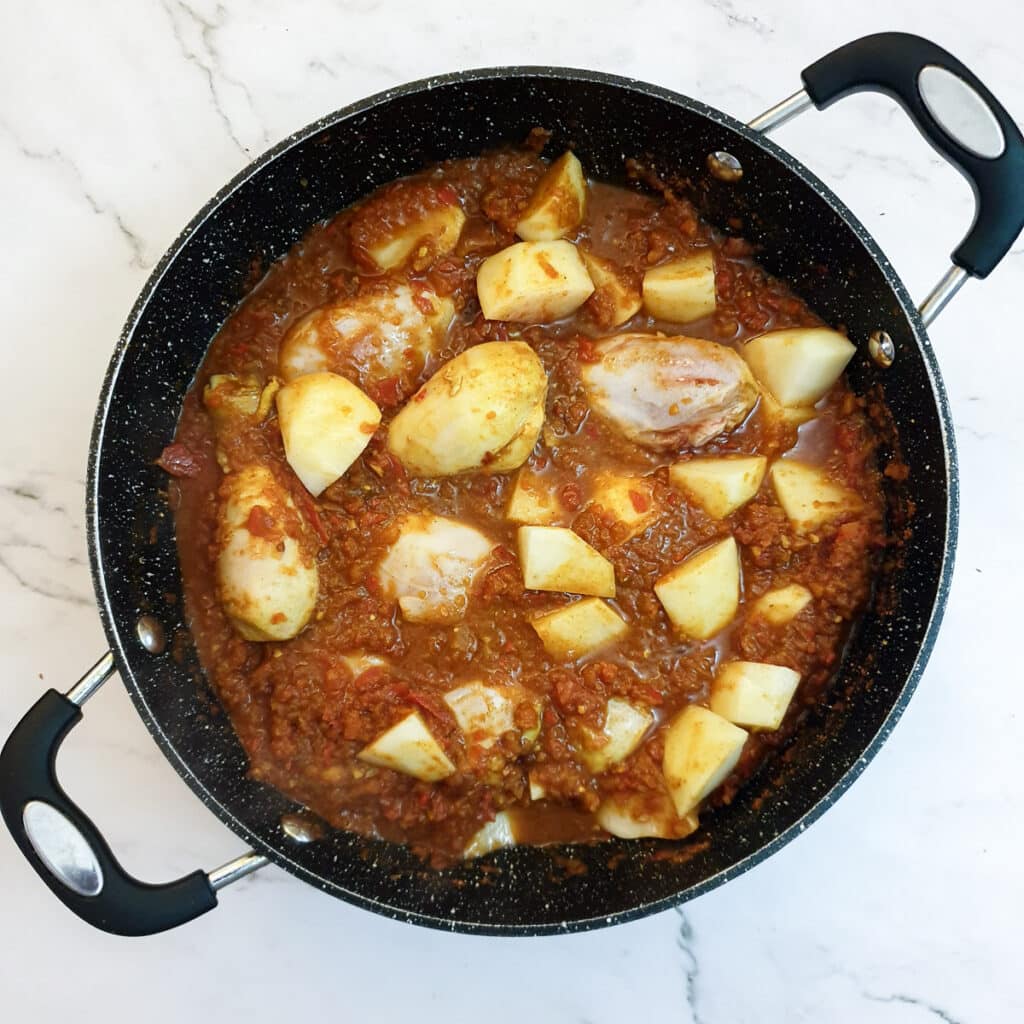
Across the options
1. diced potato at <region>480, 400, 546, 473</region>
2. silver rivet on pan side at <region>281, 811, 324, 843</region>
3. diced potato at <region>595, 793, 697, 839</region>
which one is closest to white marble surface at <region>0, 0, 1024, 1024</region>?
silver rivet on pan side at <region>281, 811, 324, 843</region>

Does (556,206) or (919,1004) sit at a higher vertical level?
(556,206)

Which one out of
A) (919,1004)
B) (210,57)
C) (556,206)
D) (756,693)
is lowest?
(919,1004)

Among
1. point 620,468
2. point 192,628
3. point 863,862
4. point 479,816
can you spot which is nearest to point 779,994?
point 863,862

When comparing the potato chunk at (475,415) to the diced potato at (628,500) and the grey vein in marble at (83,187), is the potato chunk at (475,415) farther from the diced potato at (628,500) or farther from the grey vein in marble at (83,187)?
the grey vein in marble at (83,187)

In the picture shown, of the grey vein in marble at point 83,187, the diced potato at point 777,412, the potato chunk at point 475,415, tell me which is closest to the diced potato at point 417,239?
the potato chunk at point 475,415

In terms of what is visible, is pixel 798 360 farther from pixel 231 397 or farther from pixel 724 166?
pixel 231 397

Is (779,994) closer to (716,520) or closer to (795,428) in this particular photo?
(716,520)

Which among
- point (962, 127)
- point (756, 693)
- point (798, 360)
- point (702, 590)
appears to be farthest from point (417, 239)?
point (756, 693)
